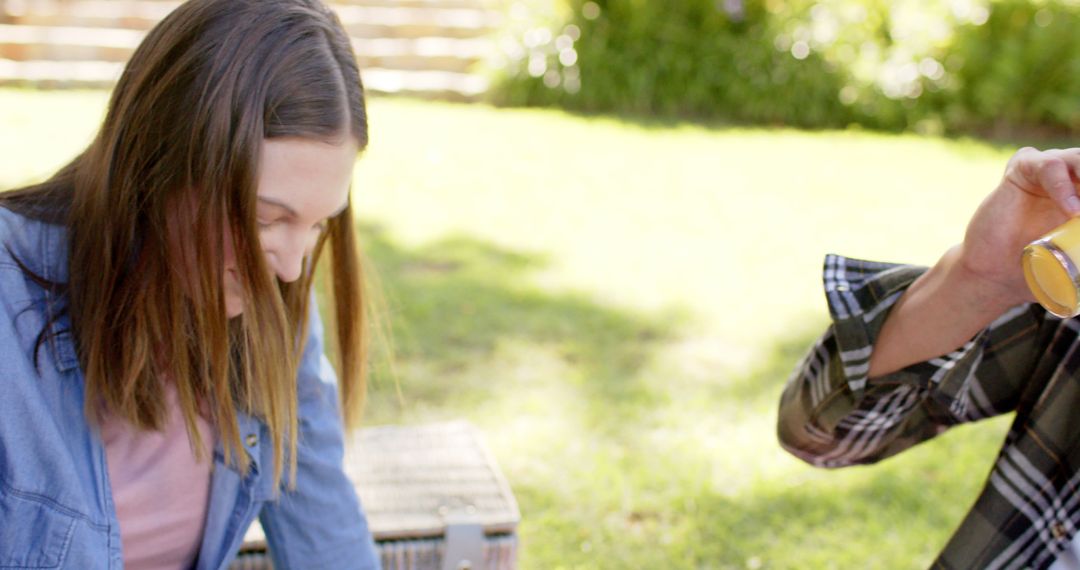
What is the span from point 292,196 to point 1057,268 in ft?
2.92

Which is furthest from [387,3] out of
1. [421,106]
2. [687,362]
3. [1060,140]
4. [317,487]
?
[317,487]

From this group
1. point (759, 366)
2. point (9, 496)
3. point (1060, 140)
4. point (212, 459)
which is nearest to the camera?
point (9, 496)

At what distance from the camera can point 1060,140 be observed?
7.33m

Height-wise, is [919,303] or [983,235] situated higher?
[983,235]

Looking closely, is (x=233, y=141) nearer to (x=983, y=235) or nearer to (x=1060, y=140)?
(x=983, y=235)

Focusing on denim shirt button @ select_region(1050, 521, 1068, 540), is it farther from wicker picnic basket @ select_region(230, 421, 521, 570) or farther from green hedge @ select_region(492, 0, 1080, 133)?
green hedge @ select_region(492, 0, 1080, 133)

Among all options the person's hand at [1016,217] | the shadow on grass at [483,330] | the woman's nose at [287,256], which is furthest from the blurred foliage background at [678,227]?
the person's hand at [1016,217]

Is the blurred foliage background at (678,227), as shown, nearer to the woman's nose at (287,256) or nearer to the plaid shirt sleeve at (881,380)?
the woman's nose at (287,256)

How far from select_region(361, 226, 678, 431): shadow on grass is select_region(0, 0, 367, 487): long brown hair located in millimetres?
1754

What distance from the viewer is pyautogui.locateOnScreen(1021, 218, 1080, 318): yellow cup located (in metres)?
1.20

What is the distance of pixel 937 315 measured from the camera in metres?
1.48

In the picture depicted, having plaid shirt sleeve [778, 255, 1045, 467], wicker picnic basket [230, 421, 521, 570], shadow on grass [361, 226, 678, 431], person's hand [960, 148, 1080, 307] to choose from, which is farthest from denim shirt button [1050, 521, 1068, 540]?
shadow on grass [361, 226, 678, 431]

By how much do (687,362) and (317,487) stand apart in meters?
2.15

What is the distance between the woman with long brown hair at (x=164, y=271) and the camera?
1.37 metres
